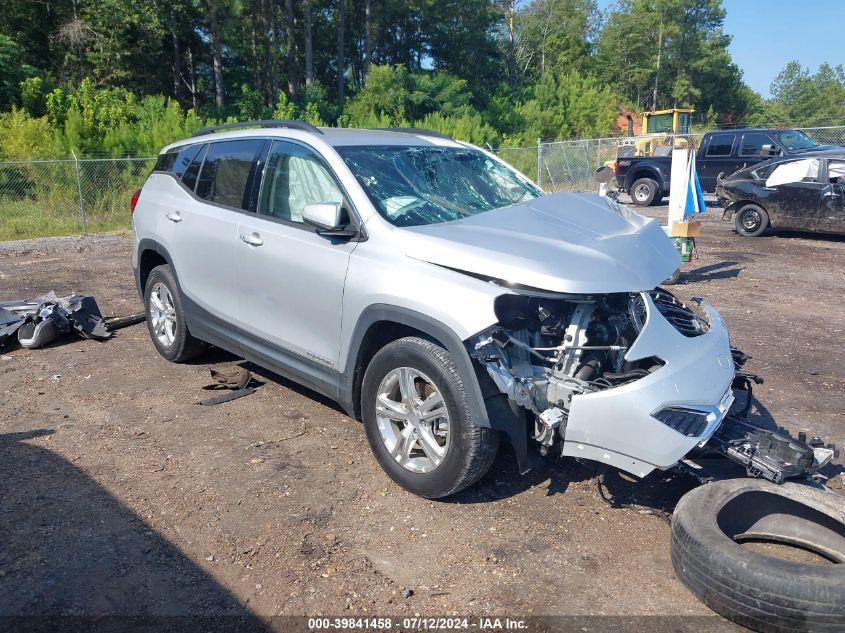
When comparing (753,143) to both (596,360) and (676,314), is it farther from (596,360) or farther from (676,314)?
(596,360)

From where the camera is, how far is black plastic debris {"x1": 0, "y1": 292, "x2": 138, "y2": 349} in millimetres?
6684

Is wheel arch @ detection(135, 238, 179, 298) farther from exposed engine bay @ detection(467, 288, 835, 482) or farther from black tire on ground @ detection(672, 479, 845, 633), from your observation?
black tire on ground @ detection(672, 479, 845, 633)

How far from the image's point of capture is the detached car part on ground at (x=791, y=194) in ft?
41.1

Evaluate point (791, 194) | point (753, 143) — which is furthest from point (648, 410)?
point (753, 143)

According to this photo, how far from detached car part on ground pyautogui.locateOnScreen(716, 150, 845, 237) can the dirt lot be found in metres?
7.82

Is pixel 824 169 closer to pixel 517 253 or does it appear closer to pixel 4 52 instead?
pixel 517 253

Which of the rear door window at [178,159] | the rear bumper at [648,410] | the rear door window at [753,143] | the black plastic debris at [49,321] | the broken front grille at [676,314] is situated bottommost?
the black plastic debris at [49,321]

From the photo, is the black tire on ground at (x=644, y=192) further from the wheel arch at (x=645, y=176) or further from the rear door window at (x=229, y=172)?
the rear door window at (x=229, y=172)

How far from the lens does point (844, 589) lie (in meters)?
2.64

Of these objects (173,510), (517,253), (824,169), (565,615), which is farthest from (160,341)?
(824,169)

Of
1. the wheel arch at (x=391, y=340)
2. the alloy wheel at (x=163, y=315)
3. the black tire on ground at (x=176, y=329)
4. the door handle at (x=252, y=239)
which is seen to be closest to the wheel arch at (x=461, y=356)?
the wheel arch at (x=391, y=340)

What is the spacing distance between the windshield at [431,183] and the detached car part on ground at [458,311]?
0.05ft

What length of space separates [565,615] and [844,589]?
41.5 inches

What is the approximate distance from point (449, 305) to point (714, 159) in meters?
17.4
